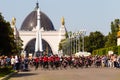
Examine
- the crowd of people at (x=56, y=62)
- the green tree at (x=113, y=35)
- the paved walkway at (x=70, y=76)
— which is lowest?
the paved walkway at (x=70, y=76)

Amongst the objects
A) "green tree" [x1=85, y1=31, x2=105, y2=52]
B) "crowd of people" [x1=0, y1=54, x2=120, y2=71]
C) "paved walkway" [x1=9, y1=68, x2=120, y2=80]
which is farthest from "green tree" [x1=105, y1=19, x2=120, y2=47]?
"paved walkway" [x1=9, y1=68, x2=120, y2=80]

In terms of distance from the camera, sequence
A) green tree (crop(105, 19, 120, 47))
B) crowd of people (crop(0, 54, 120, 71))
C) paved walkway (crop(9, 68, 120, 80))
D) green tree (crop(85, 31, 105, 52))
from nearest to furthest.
→ paved walkway (crop(9, 68, 120, 80)), crowd of people (crop(0, 54, 120, 71)), green tree (crop(105, 19, 120, 47)), green tree (crop(85, 31, 105, 52))

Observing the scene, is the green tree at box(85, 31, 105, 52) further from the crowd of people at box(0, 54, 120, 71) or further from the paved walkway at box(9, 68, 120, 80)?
the paved walkway at box(9, 68, 120, 80)

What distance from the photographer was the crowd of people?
5030 centimetres

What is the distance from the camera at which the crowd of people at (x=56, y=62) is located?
50.3 meters

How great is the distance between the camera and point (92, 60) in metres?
61.8

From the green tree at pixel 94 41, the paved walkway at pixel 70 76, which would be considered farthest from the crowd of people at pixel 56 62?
the green tree at pixel 94 41

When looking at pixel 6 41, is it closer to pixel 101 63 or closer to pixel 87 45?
pixel 101 63

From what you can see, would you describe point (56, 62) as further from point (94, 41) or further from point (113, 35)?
point (94, 41)

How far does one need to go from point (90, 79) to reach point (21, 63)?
852 inches

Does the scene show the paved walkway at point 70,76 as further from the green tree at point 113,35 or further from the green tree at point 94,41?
the green tree at point 94,41

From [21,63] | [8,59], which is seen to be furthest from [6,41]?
[8,59]

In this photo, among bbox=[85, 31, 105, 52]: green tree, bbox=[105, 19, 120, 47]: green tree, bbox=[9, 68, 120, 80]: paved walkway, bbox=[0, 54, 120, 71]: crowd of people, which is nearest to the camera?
bbox=[9, 68, 120, 80]: paved walkway

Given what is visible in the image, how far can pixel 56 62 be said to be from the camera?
5438 centimetres
